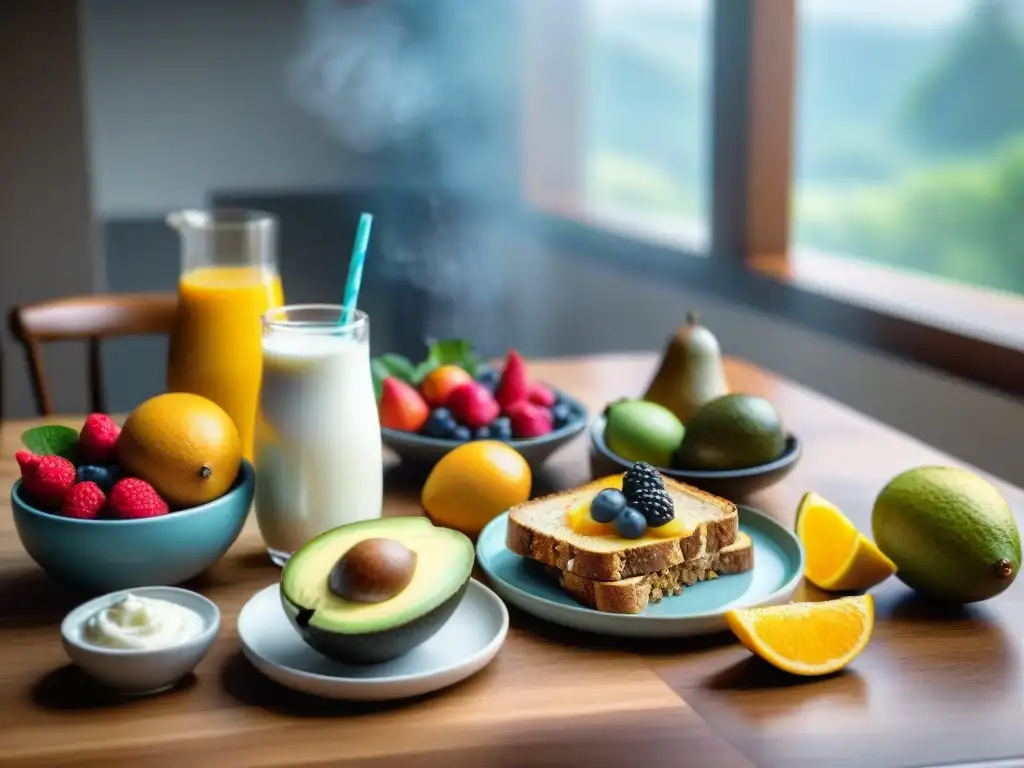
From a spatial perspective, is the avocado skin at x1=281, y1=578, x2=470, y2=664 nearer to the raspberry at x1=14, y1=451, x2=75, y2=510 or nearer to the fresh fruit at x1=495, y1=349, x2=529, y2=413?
the raspberry at x1=14, y1=451, x2=75, y2=510

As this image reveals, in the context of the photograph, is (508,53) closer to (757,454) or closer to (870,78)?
(757,454)

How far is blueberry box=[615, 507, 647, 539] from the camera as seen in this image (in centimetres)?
93

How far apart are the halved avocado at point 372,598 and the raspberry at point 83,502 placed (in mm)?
191

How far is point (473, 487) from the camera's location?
1112 mm

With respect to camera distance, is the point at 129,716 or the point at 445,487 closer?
the point at 129,716

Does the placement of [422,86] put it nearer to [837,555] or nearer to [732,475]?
[732,475]

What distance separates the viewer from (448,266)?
404 centimetres

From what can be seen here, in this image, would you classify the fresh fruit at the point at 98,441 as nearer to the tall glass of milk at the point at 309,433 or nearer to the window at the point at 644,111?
the tall glass of milk at the point at 309,433

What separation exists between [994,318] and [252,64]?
306 cm

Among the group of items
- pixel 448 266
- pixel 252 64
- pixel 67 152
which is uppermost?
pixel 252 64

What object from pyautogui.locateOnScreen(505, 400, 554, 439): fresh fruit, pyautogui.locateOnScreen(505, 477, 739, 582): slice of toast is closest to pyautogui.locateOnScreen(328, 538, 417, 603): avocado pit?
pyautogui.locateOnScreen(505, 477, 739, 582): slice of toast

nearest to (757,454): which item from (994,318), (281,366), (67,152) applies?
(281,366)

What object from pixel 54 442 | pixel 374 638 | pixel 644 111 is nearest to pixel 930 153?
pixel 644 111

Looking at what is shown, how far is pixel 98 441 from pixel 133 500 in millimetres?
87
